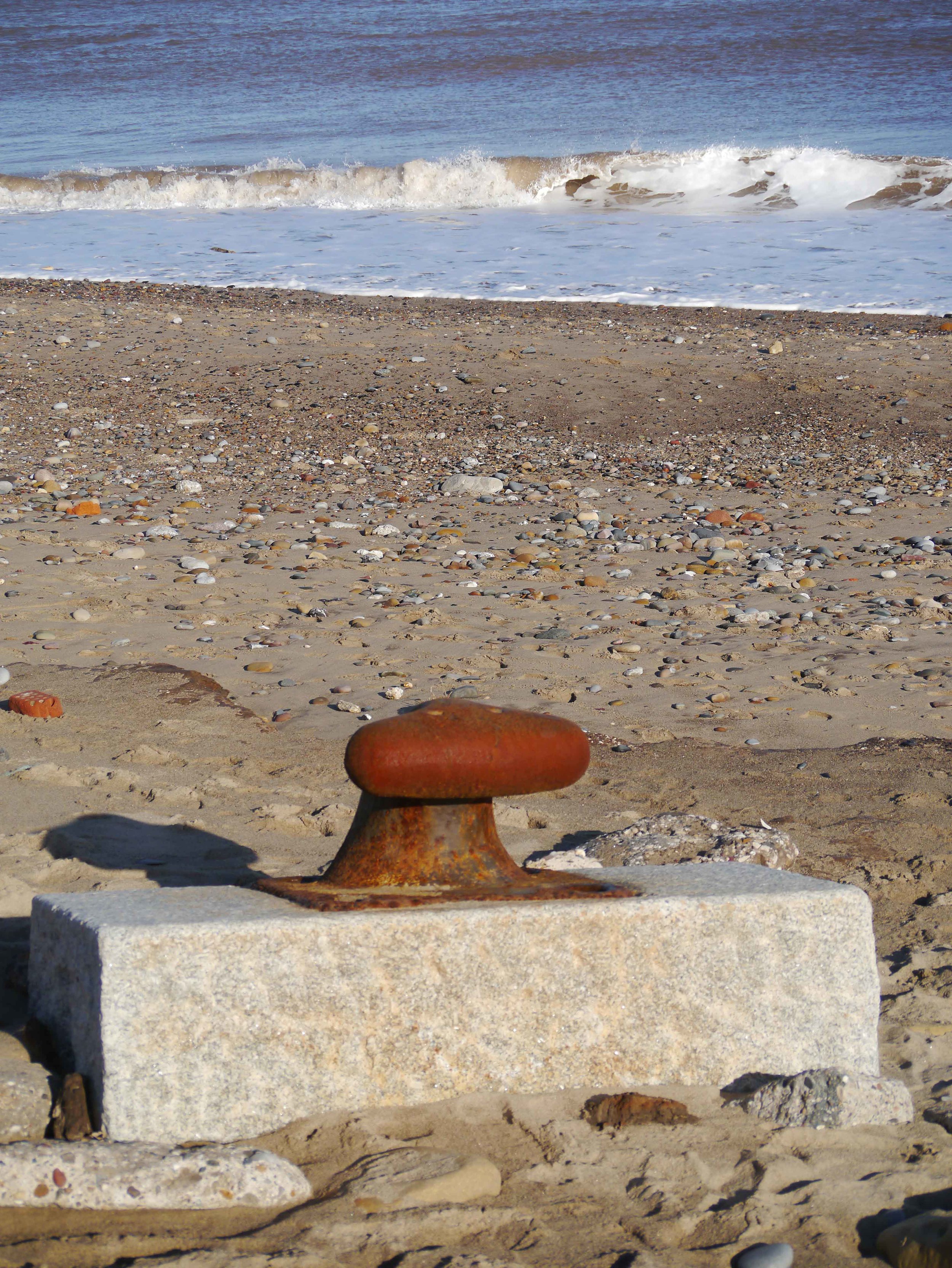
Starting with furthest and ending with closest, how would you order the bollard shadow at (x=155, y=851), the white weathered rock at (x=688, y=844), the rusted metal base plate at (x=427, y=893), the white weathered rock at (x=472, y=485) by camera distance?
the white weathered rock at (x=472, y=485) → the white weathered rock at (x=688, y=844) → the bollard shadow at (x=155, y=851) → the rusted metal base plate at (x=427, y=893)

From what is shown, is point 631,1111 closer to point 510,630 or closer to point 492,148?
point 510,630

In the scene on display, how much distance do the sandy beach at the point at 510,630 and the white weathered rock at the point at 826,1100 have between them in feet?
0.09

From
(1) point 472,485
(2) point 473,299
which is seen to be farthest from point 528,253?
(1) point 472,485

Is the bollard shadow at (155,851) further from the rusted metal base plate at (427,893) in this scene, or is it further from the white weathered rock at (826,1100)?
the white weathered rock at (826,1100)

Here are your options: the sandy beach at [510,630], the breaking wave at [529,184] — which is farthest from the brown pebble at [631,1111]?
the breaking wave at [529,184]

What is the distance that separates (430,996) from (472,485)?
5.34 m

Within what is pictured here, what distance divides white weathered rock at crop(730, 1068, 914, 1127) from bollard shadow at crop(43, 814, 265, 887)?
1.22 metres

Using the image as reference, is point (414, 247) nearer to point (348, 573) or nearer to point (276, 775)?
point (348, 573)

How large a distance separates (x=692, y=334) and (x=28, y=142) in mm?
19366

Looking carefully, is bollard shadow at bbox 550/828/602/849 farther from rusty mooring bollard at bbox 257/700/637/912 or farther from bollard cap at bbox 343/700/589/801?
bollard cap at bbox 343/700/589/801

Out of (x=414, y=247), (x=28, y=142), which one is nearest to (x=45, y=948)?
(x=414, y=247)

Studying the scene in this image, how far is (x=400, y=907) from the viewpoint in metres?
2.06

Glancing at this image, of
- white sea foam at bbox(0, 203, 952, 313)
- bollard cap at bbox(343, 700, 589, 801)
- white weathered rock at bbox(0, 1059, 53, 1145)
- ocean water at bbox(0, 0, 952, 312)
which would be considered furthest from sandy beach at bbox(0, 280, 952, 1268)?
ocean water at bbox(0, 0, 952, 312)

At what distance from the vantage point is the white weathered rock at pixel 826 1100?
6.93 feet
